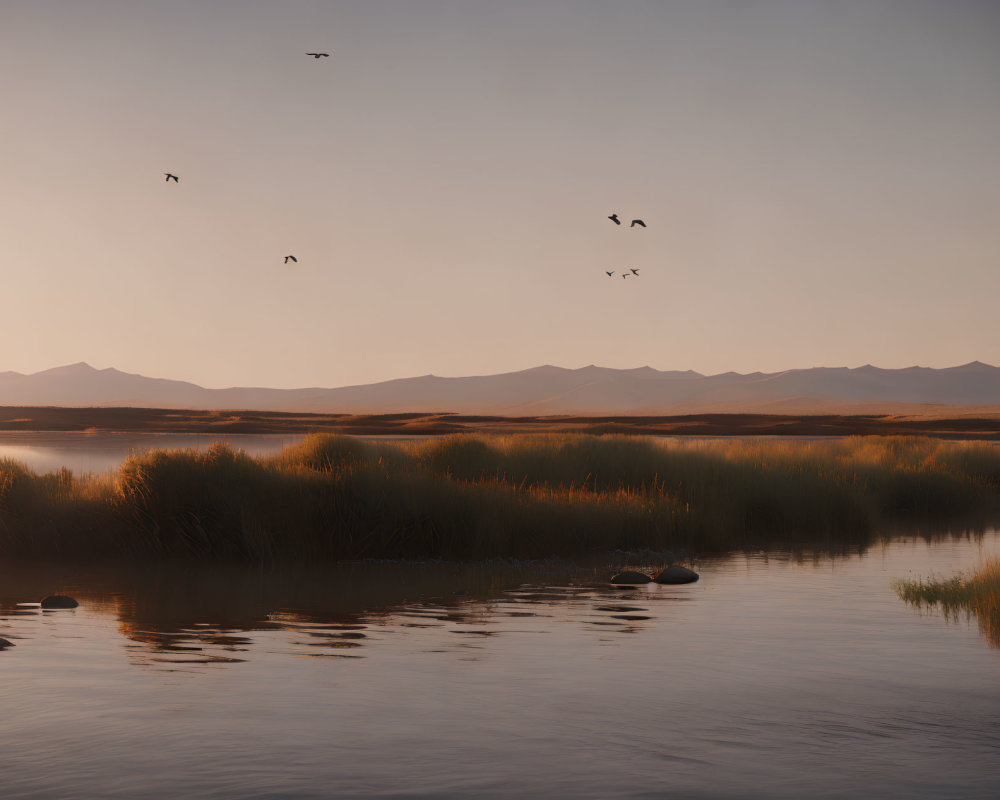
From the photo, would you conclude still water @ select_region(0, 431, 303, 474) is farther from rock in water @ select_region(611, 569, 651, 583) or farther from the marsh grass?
rock in water @ select_region(611, 569, 651, 583)

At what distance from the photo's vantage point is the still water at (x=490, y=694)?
8.82 meters

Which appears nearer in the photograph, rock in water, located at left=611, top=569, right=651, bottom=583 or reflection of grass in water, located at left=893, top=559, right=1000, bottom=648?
reflection of grass in water, located at left=893, top=559, right=1000, bottom=648

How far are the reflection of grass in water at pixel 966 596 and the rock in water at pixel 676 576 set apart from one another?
3702mm

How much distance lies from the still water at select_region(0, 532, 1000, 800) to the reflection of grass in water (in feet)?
1.08

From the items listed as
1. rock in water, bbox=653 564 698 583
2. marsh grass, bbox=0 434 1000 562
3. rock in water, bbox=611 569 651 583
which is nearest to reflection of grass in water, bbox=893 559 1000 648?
rock in water, bbox=653 564 698 583

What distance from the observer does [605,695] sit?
11492 millimetres

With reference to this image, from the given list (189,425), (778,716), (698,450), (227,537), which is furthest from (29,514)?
(189,425)

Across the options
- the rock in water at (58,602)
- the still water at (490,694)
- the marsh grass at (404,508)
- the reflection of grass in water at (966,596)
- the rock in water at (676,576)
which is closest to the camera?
the still water at (490,694)

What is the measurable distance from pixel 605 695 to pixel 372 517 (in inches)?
462

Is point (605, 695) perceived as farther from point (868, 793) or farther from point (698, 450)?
point (698, 450)

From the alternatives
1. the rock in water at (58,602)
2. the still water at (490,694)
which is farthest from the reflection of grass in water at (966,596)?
the rock in water at (58,602)

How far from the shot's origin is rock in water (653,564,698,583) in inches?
805

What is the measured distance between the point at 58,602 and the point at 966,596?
1446 centimetres

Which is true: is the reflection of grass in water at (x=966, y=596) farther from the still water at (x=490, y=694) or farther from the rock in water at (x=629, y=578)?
the rock in water at (x=629, y=578)
